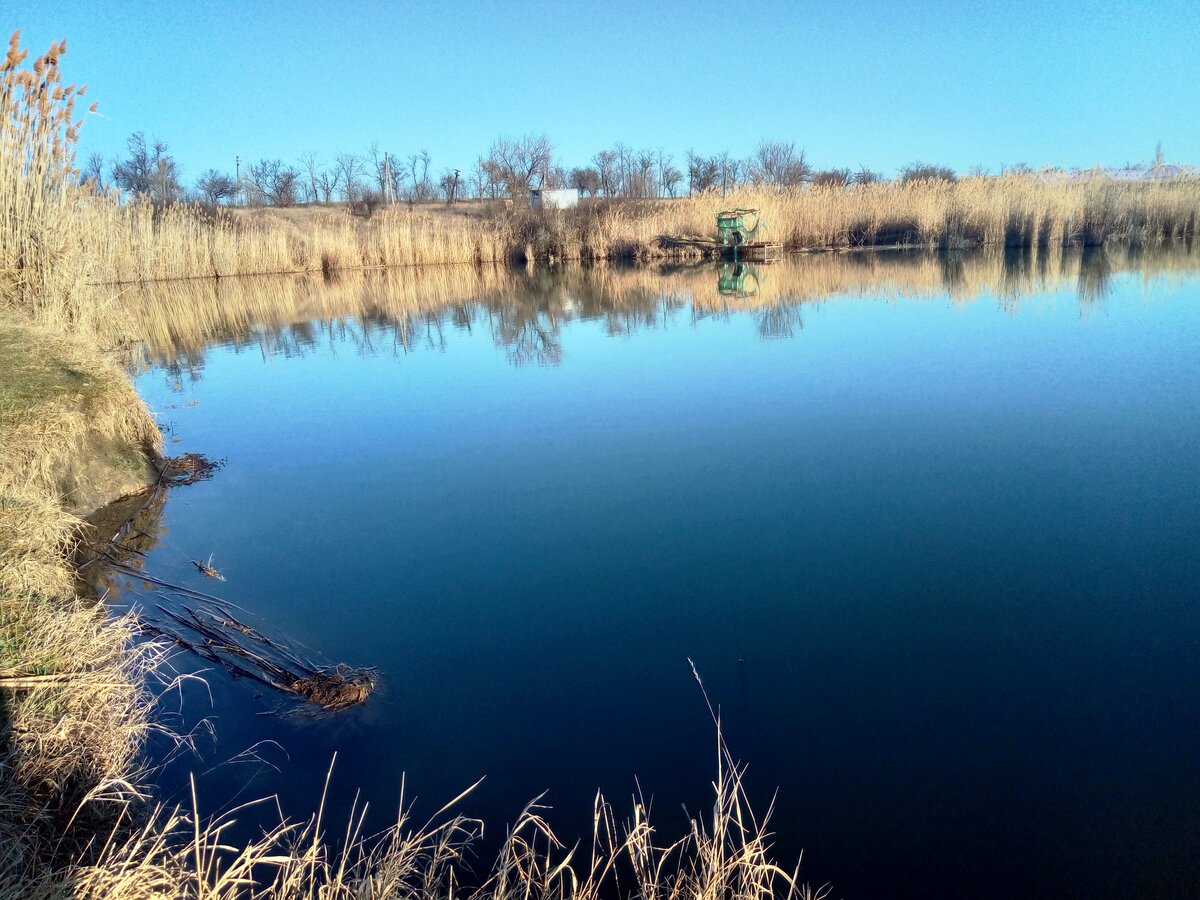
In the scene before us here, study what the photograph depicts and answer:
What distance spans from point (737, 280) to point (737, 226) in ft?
15.7

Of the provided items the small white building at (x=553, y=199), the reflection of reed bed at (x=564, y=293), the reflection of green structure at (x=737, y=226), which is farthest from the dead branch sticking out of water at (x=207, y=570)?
the small white building at (x=553, y=199)

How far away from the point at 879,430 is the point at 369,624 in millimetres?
2911

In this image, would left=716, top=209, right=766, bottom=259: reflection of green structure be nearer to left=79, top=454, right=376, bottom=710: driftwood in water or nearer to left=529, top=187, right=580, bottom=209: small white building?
left=529, top=187, right=580, bottom=209: small white building

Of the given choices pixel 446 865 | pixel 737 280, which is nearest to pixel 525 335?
pixel 737 280

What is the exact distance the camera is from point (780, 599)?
2.69m

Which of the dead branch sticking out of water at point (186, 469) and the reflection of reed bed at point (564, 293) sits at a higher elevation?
the reflection of reed bed at point (564, 293)

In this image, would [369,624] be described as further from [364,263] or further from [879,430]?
[364,263]

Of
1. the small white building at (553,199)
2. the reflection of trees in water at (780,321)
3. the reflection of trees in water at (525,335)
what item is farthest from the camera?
the small white building at (553,199)

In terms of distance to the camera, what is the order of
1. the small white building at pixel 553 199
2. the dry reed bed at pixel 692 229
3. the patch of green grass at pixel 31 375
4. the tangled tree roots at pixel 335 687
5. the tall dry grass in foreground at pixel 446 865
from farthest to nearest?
the small white building at pixel 553 199 < the dry reed bed at pixel 692 229 < the patch of green grass at pixel 31 375 < the tangled tree roots at pixel 335 687 < the tall dry grass in foreground at pixel 446 865

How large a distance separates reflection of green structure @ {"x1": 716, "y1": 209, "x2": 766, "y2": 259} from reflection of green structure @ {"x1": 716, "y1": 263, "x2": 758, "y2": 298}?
1.60 meters

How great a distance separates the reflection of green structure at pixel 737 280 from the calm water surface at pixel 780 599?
16.1 ft

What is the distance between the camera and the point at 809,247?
1688 cm

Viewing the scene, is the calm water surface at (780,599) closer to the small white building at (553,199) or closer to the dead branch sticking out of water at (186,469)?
the dead branch sticking out of water at (186,469)

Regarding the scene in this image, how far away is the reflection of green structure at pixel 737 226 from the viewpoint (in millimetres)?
16344
